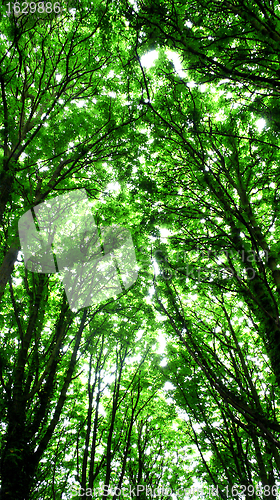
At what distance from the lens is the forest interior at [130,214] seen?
125 inches

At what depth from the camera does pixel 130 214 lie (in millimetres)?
5742

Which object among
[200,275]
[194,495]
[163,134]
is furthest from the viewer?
[194,495]

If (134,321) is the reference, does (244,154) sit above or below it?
above

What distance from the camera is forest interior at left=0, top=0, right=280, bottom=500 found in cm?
318

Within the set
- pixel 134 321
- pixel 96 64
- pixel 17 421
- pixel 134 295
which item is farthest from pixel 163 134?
pixel 17 421

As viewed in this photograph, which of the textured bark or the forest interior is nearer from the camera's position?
the forest interior

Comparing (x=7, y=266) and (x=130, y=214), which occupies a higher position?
(x=130, y=214)

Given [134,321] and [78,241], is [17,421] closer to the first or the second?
[134,321]

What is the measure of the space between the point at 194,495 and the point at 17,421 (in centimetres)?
1116

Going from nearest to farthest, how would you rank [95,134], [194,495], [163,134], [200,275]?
[200,275] < [163,134] < [95,134] < [194,495]

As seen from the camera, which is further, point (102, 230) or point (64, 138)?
point (102, 230)

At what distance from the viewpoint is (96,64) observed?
4844 millimetres

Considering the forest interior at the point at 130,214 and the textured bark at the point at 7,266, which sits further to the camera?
the textured bark at the point at 7,266

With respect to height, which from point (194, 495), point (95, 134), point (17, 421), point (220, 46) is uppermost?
point (95, 134)
